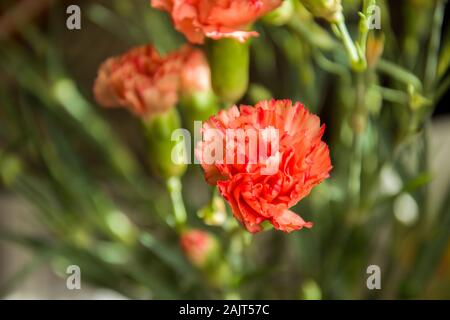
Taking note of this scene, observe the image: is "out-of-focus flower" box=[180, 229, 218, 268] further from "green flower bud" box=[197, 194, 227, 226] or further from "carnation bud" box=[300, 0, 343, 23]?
"carnation bud" box=[300, 0, 343, 23]

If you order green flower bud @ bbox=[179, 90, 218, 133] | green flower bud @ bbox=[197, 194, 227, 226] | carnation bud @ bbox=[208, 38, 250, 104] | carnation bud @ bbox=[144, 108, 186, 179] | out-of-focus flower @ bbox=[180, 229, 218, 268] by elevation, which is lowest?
out-of-focus flower @ bbox=[180, 229, 218, 268]

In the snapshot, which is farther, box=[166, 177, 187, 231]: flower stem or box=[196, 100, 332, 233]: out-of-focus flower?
box=[166, 177, 187, 231]: flower stem

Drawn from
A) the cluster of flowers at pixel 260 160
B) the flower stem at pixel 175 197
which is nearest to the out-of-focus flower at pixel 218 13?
the cluster of flowers at pixel 260 160

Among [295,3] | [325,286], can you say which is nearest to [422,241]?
[325,286]

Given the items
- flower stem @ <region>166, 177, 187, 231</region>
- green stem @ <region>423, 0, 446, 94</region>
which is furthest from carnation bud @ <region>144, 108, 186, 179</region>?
green stem @ <region>423, 0, 446, 94</region>

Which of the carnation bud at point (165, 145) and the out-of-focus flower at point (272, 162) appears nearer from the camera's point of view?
the out-of-focus flower at point (272, 162)

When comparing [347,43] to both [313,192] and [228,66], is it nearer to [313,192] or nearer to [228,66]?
[228,66]

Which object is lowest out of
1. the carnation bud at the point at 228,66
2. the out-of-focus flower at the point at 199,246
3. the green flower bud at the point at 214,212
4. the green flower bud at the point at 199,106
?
the out-of-focus flower at the point at 199,246

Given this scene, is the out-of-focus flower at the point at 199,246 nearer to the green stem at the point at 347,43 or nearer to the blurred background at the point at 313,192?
the blurred background at the point at 313,192
